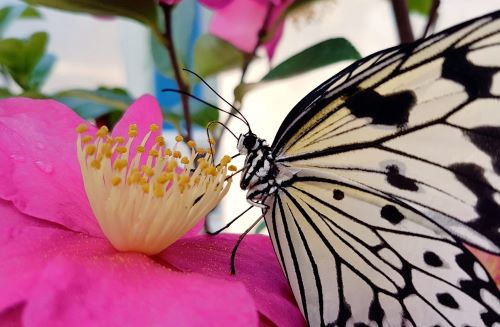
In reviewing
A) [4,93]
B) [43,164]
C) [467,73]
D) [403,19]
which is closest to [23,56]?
[4,93]

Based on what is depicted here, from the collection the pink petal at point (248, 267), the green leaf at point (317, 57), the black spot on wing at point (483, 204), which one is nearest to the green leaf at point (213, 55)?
the green leaf at point (317, 57)

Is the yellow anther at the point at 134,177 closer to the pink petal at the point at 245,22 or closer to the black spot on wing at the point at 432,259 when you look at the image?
the black spot on wing at the point at 432,259

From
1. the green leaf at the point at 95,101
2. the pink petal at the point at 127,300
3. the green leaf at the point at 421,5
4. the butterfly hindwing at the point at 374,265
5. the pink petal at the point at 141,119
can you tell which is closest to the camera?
the pink petal at the point at 127,300

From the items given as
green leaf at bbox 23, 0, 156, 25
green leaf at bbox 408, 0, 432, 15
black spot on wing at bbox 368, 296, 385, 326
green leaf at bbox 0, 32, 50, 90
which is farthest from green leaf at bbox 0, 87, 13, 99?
green leaf at bbox 408, 0, 432, 15

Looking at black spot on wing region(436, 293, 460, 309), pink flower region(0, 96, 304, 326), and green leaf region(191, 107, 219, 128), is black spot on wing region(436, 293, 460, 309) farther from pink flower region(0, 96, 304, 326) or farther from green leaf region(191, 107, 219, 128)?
green leaf region(191, 107, 219, 128)

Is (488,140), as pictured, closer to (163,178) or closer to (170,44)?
(163,178)

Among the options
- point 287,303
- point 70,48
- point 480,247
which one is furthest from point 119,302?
point 70,48

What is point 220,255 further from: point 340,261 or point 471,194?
point 471,194
